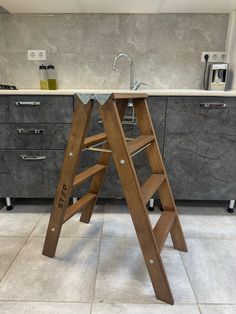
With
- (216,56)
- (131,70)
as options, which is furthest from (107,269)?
(216,56)

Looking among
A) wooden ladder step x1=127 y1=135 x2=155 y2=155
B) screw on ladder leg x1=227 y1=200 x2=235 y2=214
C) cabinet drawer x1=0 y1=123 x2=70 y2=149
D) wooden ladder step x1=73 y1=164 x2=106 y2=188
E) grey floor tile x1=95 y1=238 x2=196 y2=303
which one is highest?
wooden ladder step x1=127 y1=135 x2=155 y2=155

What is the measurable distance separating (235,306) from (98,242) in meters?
0.75

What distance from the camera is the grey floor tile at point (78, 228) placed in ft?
4.91

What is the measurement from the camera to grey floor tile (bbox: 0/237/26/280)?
1.23 m

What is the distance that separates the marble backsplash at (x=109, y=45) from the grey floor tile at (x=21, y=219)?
3.46 feet

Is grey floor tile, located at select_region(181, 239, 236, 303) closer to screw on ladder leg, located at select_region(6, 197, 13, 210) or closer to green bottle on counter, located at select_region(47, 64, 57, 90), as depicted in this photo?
screw on ladder leg, located at select_region(6, 197, 13, 210)

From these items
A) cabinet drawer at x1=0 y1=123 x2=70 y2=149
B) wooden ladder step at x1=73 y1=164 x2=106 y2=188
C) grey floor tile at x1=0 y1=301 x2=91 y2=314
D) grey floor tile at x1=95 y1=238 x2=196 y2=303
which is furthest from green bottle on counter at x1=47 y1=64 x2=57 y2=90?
grey floor tile at x1=0 y1=301 x2=91 y2=314

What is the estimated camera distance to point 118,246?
139 centimetres

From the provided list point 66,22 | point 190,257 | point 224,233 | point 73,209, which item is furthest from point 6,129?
point 224,233

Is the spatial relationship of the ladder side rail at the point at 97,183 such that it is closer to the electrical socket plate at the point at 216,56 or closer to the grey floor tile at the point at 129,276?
the grey floor tile at the point at 129,276

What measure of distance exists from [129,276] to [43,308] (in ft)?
1.34

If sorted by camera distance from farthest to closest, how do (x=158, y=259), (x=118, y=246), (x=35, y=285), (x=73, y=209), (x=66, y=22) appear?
(x=66, y=22)
(x=118, y=246)
(x=73, y=209)
(x=35, y=285)
(x=158, y=259)

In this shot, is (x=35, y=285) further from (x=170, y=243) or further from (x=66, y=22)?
(x=66, y=22)

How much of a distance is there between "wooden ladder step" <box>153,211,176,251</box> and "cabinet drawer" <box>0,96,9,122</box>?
1.16 meters
